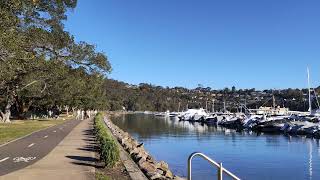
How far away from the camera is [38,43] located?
3375 centimetres

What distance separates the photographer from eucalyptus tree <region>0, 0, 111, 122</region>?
78.3ft

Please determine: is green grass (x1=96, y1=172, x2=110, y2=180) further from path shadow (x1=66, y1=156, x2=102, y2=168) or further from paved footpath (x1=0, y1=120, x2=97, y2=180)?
path shadow (x1=66, y1=156, x2=102, y2=168)

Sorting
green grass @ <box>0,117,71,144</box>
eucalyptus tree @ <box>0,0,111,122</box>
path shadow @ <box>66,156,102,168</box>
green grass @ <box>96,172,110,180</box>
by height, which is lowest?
green grass @ <box>96,172,110,180</box>

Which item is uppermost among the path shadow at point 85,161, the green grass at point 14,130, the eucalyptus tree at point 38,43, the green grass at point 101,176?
the eucalyptus tree at point 38,43

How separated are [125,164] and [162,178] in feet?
9.06

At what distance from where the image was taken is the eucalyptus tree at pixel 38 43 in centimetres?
2387

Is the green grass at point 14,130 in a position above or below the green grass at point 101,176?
above

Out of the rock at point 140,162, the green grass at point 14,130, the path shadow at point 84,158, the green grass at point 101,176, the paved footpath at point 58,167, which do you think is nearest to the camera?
the green grass at point 101,176

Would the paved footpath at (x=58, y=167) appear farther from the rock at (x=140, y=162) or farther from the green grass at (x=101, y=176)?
the rock at (x=140, y=162)

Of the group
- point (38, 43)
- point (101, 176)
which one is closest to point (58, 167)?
point (101, 176)

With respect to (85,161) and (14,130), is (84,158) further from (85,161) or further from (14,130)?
(14,130)

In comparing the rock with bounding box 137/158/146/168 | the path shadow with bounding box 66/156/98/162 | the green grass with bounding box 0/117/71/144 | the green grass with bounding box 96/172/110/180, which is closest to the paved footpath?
the path shadow with bounding box 66/156/98/162

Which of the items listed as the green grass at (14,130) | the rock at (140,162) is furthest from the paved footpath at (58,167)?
the green grass at (14,130)

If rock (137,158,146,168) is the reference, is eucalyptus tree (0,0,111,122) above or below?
above
